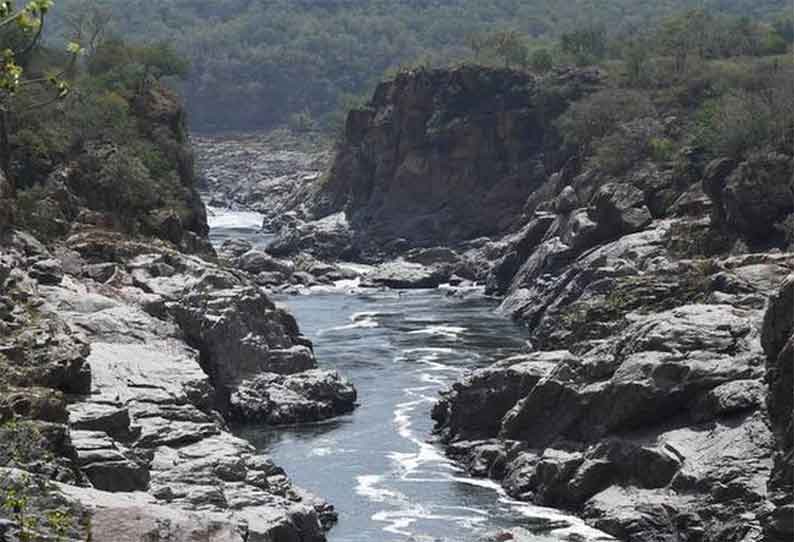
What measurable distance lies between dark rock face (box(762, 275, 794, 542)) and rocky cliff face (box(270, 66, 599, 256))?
84.4 meters

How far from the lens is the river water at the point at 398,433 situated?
51625 mm

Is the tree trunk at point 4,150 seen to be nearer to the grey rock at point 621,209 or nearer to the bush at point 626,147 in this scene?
the grey rock at point 621,209

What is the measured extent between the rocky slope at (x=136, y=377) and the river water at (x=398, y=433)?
245 cm

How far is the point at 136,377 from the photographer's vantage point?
56562mm

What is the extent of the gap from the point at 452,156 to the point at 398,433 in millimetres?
76612

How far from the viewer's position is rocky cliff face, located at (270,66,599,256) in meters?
134

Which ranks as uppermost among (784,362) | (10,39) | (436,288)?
(10,39)

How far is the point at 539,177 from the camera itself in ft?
437

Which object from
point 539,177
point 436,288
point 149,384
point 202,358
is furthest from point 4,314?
point 539,177

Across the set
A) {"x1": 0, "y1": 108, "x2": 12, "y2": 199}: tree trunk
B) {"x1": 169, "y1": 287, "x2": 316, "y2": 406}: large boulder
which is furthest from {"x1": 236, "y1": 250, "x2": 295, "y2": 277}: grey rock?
{"x1": 169, "y1": 287, "x2": 316, "y2": 406}: large boulder

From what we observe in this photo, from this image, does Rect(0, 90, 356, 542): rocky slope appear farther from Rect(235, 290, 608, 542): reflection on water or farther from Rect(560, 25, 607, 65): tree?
Rect(560, 25, 607, 65): tree

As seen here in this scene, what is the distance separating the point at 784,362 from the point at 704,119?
223 ft

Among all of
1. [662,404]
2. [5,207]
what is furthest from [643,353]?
[5,207]

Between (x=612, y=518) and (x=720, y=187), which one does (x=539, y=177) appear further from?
(x=612, y=518)
